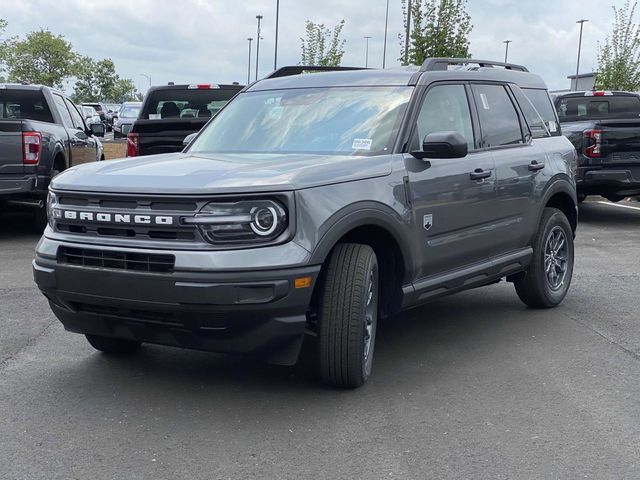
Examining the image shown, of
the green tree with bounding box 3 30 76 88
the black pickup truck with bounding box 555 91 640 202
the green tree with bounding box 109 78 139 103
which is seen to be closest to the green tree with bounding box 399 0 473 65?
the black pickup truck with bounding box 555 91 640 202

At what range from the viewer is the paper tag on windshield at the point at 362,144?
17.1 ft

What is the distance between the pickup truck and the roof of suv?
461cm

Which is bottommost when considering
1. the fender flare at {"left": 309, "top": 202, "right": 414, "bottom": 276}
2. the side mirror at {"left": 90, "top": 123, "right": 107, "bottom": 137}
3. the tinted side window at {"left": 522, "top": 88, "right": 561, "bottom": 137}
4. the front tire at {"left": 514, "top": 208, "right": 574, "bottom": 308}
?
the front tire at {"left": 514, "top": 208, "right": 574, "bottom": 308}

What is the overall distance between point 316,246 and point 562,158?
3378 millimetres

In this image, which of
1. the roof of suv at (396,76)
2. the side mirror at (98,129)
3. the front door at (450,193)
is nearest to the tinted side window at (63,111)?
the side mirror at (98,129)

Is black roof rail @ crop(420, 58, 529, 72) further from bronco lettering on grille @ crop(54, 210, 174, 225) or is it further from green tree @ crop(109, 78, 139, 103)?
green tree @ crop(109, 78, 139, 103)

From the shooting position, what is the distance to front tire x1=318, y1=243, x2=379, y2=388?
455cm

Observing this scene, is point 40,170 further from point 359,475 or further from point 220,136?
point 359,475

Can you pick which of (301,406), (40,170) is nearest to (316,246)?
(301,406)

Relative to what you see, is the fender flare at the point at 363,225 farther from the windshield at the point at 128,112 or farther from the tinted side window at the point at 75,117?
the windshield at the point at 128,112

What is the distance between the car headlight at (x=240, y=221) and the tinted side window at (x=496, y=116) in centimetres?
231

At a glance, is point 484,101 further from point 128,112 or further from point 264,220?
point 128,112

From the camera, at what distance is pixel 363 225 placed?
15.7 feet

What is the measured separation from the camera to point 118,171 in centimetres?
472
